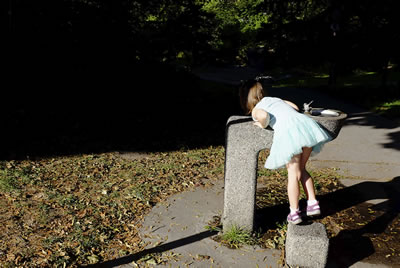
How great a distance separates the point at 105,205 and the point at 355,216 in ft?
8.96

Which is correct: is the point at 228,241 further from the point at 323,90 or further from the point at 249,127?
the point at 323,90

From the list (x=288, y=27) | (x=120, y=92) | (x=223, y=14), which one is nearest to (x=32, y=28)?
(x=120, y=92)

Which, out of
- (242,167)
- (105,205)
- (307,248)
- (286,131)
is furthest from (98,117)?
(307,248)

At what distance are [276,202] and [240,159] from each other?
131cm

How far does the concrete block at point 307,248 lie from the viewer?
3.11 m

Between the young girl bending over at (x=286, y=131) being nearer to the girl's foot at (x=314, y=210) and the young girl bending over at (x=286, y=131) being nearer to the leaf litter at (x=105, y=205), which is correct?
the girl's foot at (x=314, y=210)

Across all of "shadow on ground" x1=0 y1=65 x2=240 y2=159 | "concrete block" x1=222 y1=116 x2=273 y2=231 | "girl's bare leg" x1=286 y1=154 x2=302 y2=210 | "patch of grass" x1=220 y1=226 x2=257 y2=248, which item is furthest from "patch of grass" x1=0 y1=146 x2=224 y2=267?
"girl's bare leg" x1=286 y1=154 x2=302 y2=210

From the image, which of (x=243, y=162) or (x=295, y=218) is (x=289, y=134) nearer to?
(x=243, y=162)

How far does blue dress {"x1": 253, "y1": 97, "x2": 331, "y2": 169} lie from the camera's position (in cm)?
324

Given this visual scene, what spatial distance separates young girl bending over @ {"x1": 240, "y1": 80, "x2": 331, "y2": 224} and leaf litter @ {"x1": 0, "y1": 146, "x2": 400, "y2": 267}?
2.26 feet

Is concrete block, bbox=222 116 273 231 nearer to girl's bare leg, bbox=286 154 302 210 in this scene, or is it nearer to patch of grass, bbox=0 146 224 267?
girl's bare leg, bbox=286 154 302 210

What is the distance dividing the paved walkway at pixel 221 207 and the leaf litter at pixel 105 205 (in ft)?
0.48

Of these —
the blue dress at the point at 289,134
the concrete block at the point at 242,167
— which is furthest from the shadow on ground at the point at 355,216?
the blue dress at the point at 289,134

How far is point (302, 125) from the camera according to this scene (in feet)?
10.8
